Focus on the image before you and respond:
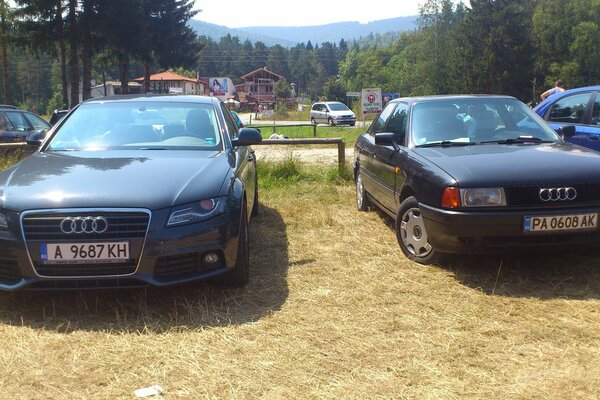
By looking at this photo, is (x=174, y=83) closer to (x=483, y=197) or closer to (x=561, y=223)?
(x=483, y=197)

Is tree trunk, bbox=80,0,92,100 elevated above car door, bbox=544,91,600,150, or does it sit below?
above

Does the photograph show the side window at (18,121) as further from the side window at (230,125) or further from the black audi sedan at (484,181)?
the black audi sedan at (484,181)

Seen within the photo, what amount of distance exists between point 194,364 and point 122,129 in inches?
105

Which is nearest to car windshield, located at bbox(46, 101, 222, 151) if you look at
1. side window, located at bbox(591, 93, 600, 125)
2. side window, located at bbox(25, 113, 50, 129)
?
side window, located at bbox(591, 93, 600, 125)

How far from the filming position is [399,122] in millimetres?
6078

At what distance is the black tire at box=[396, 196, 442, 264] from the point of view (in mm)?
4750

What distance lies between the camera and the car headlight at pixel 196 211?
372 centimetres

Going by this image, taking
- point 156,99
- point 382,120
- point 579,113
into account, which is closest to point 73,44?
point 382,120

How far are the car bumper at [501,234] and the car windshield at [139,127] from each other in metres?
2.07

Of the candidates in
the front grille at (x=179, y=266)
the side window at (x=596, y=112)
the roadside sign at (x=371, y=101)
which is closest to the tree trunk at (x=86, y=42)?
the roadside sign at (x=371, y=101)

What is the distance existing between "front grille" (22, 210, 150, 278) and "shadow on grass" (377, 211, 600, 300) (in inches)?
96.2

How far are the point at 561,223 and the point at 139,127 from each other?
3.55 m

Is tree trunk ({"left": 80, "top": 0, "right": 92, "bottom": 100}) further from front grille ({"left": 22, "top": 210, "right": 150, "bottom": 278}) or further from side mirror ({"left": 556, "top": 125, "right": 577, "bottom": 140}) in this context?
front grille ({"left": 22, "top": 210, "right": 150, "bottom": 278})

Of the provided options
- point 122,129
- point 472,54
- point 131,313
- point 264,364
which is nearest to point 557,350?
point 264,364
